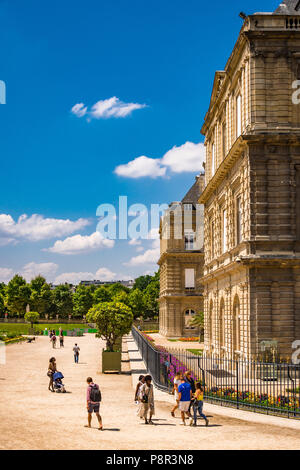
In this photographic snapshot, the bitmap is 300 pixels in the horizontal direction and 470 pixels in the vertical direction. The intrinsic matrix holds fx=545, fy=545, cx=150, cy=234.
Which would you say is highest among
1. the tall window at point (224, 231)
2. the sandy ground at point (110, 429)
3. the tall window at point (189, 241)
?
the tall window at point (189, 241)

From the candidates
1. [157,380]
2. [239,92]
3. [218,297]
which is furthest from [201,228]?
[157,380]

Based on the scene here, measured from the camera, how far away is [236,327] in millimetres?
31422

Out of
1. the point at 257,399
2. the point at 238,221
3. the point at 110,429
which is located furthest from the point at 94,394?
the point at 238,221

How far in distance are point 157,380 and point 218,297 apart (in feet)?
44.2

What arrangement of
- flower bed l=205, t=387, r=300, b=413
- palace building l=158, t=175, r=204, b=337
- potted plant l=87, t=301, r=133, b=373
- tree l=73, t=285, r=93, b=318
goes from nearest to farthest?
flower bed l=205, t=387, r=300, b=413, potted plant l=87, t=301, r=133, b=373, palace building l=158, t=175, r=204, b=337, tree l=73, t=285, r=93, b=318

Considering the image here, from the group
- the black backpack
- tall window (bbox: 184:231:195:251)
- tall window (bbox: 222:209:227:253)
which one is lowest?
the black backpack

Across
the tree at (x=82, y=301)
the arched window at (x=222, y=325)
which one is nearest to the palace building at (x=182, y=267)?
the arched window at (x=222, y=325)

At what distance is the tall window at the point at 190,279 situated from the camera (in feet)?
223

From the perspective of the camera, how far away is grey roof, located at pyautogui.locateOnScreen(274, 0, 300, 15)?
3071cm

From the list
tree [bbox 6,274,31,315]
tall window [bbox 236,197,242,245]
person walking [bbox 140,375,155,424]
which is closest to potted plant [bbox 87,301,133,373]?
tall window [bbox 236,197,242,245]

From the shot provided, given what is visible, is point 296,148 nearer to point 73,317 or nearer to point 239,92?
point 239,92

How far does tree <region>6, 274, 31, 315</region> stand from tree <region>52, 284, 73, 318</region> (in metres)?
8.60

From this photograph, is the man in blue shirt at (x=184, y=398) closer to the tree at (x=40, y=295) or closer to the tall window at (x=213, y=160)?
the tall window at (x=213, y=160)

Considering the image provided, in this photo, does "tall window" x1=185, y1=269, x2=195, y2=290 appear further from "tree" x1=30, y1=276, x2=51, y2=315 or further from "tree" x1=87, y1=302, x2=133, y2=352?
"tree" x1=30, y1=276, x2=51, y2=315
